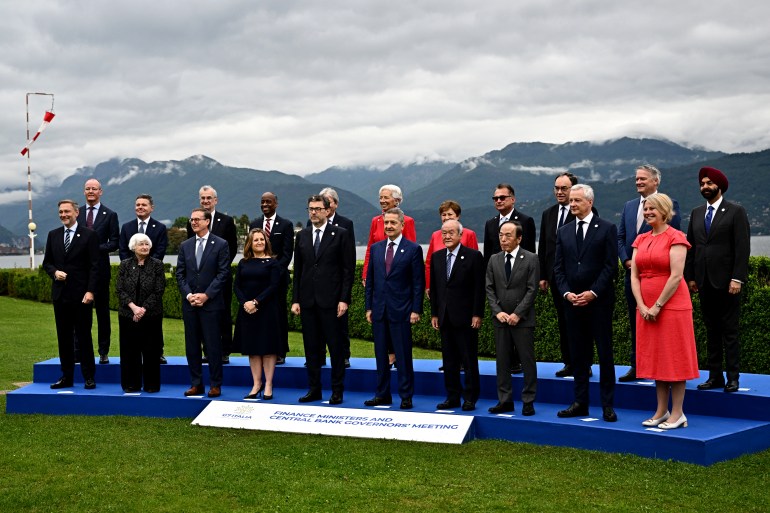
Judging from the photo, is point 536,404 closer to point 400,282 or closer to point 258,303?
point 400,282

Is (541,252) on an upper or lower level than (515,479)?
upper

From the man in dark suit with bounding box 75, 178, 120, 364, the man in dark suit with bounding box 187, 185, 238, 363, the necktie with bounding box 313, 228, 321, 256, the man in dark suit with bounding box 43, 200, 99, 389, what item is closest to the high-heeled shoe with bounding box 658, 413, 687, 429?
the necktie with bounding box 313, 228, 321, 256

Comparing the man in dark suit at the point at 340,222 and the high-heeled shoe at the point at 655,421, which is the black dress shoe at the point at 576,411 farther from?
the man in dark suit at the point at 340,222

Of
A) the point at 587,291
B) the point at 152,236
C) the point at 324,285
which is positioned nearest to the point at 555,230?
the point at 587,291

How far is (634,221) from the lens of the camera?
7.98 m

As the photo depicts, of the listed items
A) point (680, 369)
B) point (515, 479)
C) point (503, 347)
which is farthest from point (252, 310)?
point (680, 369)

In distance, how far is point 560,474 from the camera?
20.2 ft

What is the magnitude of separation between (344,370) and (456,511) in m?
3.53

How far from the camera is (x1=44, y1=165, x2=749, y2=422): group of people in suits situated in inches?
285

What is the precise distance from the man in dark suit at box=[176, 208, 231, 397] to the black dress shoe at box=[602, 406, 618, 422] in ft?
13.7

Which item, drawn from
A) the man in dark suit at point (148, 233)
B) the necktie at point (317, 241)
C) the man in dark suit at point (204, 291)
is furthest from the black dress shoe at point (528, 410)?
the man in dark suit at point (148, 233)

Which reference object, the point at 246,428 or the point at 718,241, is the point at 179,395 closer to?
the point at 246,428

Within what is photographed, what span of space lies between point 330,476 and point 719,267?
4.05 metres

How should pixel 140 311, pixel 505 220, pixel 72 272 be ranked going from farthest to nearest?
1. pixel 72 272
2. pixel 140 311
3. pixel 505 220
